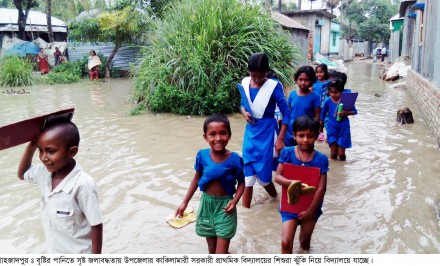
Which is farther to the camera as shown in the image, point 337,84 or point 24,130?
point 337,84

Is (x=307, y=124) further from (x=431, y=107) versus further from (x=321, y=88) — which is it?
(x=431, y=107)

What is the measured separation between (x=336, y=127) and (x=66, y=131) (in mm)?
4150

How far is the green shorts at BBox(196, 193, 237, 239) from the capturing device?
262cm

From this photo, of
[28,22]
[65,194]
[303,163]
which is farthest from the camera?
[28,22]

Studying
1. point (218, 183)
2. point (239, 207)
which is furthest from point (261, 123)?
point (218, 183)

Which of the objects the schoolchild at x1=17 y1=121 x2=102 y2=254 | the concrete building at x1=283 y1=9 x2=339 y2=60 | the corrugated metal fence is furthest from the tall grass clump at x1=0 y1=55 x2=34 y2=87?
the schoolchild at x1=17 y1=121 x2=102 y2=254

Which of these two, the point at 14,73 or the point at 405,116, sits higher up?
the point at 14,73

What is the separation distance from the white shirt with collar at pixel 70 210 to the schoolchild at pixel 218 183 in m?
0.84

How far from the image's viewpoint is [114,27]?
55.3 feet

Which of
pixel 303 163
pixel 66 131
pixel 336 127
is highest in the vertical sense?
pixel 66 131

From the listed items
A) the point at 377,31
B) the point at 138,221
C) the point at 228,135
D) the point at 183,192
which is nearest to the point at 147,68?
the point at 183,192

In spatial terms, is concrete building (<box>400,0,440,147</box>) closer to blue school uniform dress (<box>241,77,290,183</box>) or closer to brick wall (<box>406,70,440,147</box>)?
brick wall (<box>406,70,440,147</box>)

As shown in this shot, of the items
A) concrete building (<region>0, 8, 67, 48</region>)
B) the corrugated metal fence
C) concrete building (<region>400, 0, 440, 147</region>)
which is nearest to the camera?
concrete building (<region>400, 0, 440, 147</region>)

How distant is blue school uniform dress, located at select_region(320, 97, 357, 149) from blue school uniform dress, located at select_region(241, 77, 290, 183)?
184 centimetres
